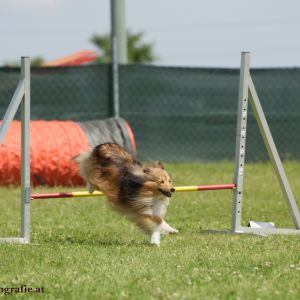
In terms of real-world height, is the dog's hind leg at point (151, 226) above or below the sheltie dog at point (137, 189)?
below

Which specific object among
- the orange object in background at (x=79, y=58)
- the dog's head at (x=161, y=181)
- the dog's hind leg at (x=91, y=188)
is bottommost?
the dog's hind leg at (x=91, y=188)

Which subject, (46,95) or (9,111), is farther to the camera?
(46,95)

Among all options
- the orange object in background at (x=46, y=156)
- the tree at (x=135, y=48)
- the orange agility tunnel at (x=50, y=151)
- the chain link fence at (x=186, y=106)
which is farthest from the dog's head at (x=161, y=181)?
the tree at (x=135, y=48)

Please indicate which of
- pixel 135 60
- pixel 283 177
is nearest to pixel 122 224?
pixel 283 177

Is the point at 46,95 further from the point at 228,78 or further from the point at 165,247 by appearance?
the point at 165,247

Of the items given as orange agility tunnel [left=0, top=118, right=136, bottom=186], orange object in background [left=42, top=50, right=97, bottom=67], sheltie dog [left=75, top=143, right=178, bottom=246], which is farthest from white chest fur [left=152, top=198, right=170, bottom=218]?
orange object in background [left=42, top=50, right=97, bottom=67]

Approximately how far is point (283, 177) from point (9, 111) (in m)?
2.85

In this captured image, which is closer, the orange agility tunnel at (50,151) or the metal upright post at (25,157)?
the metal upright post at (25,157)

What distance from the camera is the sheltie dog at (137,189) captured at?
7.54 metres

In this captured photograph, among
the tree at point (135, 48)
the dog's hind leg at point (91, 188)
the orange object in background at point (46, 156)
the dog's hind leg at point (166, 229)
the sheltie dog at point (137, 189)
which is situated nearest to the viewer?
the sheltie dog at point (137, 189)

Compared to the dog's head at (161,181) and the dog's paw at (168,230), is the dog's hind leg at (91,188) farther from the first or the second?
the dog's head at (161,181)

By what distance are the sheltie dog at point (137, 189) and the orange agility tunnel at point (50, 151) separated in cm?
449

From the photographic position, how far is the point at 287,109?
52.4ft

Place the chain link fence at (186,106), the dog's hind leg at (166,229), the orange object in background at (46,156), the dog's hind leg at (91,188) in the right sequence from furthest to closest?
the chain link fence at (186,106) → the orange object in background at (46,156) → the dog's hind leg at (91,188) → the dog's hind leg at (166,229)
